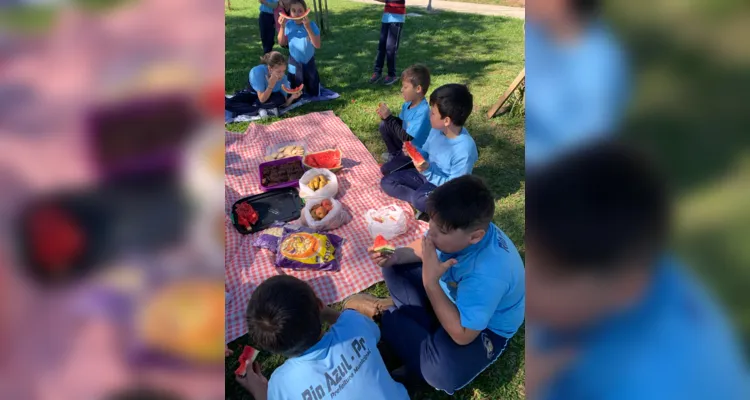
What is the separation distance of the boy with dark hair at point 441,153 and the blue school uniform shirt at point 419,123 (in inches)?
12.4

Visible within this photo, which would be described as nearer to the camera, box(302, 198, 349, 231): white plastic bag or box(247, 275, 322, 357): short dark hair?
box(247, 275, 322, 357): short dark hair

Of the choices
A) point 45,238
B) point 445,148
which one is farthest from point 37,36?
point 445,148

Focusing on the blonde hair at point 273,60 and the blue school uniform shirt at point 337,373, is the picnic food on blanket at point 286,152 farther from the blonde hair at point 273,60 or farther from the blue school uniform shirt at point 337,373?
the blue school uniform shirt at point 337,373

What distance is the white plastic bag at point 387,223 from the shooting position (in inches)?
160

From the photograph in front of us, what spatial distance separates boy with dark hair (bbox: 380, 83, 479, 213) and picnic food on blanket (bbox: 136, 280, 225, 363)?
12.5ft

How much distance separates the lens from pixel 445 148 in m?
4.38

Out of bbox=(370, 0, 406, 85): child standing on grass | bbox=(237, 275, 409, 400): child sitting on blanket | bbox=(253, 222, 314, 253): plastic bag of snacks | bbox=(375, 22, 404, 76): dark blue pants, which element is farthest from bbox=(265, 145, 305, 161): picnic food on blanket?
bbox=(375, 22, 404, 76): dark blue pants

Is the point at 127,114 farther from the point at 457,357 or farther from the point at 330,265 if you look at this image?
the point at 330,265

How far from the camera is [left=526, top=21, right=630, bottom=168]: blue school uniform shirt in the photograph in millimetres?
437

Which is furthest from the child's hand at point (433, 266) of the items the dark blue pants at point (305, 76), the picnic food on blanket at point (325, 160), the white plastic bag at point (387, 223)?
the dark blue pants at point (305, 76)

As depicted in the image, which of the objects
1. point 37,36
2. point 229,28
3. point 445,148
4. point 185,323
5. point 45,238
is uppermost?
point 37,36

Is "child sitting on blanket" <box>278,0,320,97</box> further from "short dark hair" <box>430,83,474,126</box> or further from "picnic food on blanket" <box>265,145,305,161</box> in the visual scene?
"short dark hair" <box>430,83,474,126</box>

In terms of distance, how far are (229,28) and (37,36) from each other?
513 inches

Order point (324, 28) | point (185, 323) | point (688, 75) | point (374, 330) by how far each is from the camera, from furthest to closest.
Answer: point (324, 28)
point (374, 330)
point (185, 323)
point (688, 75)
